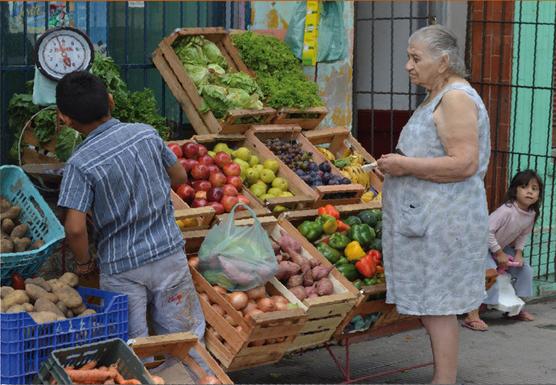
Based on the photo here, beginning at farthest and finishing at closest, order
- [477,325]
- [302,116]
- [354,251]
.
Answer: [477,325]
[302,116]
[354,251]

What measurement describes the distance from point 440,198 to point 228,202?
1423mm

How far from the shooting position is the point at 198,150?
23.4 ft

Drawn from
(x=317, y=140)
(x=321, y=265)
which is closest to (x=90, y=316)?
(x=321, y=265)

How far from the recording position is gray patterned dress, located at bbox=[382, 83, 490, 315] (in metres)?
5.95

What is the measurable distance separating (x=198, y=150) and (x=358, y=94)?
3.10m

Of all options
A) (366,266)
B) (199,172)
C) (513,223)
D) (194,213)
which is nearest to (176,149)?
(199,172)

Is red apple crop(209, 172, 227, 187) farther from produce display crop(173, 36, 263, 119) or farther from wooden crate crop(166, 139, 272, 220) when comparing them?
produce display crop(173, 36, 263, 119)

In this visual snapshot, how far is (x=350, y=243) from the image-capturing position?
6.70 meters

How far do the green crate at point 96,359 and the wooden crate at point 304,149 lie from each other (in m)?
2.32

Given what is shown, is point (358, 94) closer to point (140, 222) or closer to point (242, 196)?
point (242, 196)

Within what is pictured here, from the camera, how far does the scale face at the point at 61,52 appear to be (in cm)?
641

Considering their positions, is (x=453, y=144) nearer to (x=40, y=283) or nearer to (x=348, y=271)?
(x=348, y=271)

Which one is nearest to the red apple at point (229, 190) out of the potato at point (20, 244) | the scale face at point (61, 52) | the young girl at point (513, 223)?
the scale face at point (61, 52)

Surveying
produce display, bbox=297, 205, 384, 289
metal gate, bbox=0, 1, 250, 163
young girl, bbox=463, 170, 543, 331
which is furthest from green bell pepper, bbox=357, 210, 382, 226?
metal gate, bbox=0, 1, 250, 163
